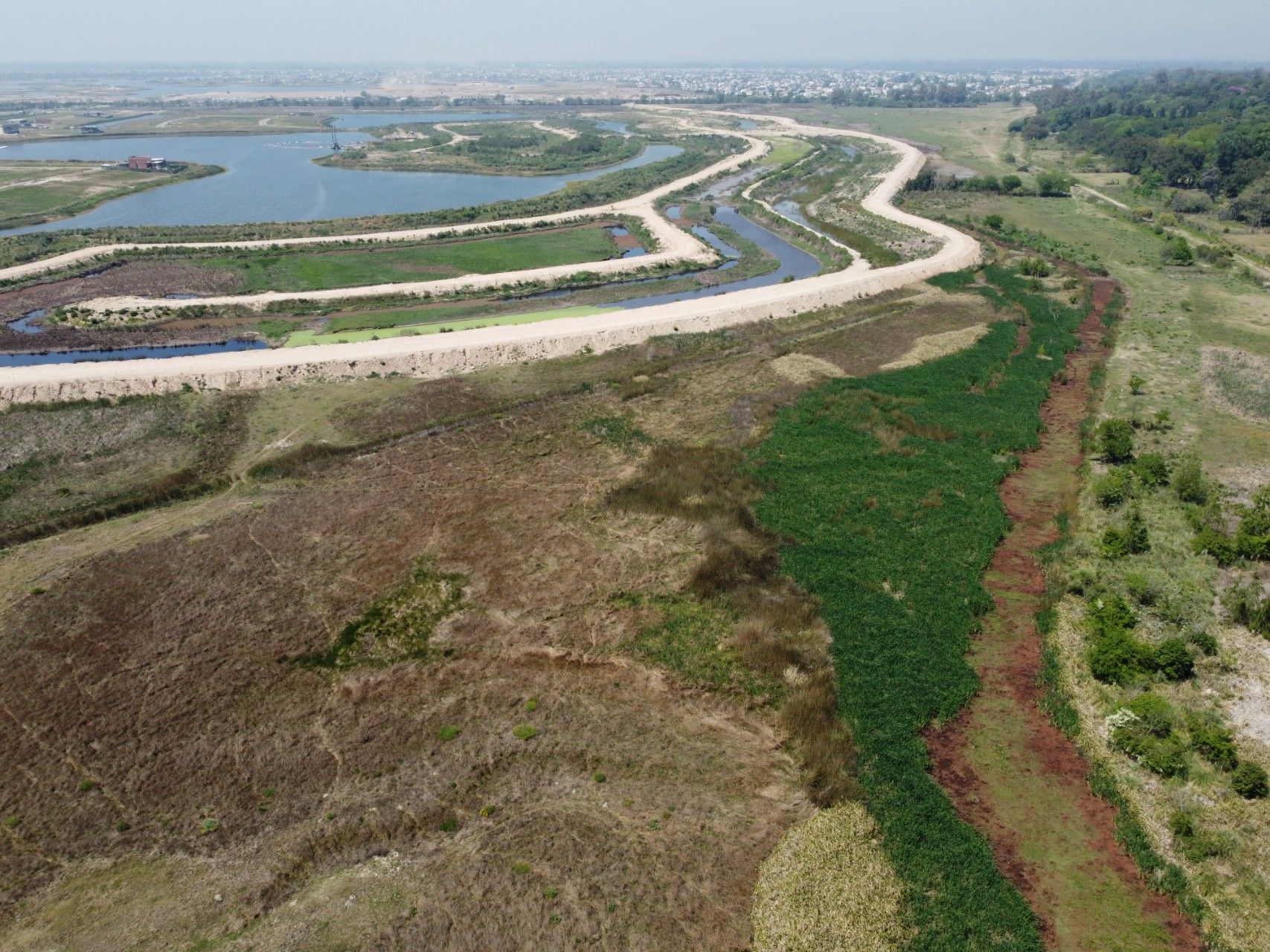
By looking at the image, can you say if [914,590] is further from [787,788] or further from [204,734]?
[204,734]

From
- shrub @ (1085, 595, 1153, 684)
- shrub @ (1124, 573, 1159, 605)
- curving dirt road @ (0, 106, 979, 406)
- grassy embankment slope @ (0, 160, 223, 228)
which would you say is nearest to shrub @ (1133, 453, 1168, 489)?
shrub @ (1124, 573, 1159, 605)

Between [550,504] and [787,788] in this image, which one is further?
[550,504]

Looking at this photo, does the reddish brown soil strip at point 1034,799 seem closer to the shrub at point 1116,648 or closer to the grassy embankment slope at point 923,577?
the grassy embankment slope at point 923,577

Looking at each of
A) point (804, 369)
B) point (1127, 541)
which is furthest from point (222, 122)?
point (1127, 541)

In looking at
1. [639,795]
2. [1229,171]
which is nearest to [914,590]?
[639,795]

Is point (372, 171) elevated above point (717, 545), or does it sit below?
above

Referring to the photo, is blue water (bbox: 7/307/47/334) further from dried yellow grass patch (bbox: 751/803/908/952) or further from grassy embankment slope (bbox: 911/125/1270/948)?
grassy embankment slope (bbox: 911/125/1270/948)

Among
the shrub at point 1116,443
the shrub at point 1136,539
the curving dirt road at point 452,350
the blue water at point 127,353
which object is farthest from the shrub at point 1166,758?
the blue water at point 127,353
